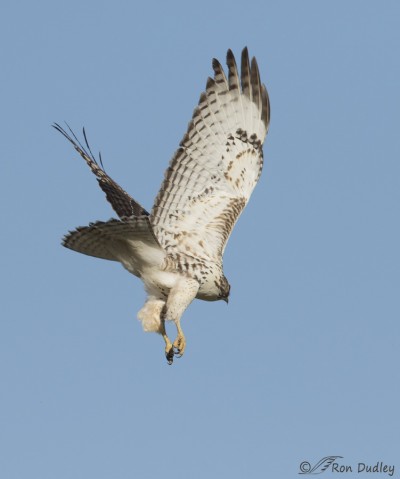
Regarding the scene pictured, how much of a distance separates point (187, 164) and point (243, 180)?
65cm

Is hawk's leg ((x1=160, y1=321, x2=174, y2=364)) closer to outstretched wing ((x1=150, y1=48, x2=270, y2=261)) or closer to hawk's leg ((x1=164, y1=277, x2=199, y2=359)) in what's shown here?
hawk's leg ((x1=164, y1=277, x2=199, y2=359))

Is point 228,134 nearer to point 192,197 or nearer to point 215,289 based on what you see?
point 192,197

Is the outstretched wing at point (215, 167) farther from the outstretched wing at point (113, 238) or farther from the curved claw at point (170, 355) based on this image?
the curved claw at point (170, 355)

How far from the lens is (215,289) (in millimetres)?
7996

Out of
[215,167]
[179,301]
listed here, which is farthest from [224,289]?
[215,167]

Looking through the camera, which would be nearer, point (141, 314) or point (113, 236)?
point (113, 236)

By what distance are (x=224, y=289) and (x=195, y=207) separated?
0.84m

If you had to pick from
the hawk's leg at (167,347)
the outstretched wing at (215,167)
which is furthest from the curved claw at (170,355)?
the outstretched wing at (215,167)

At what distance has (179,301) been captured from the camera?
7613 mm

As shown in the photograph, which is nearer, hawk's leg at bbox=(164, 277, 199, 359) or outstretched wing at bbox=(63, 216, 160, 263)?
outstretched wing at bbox=(63, 216, 160, 263)

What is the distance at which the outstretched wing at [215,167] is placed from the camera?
795 cm

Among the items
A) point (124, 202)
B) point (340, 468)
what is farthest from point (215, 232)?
point (340, 468)

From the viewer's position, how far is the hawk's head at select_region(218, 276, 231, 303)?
8.02 metres

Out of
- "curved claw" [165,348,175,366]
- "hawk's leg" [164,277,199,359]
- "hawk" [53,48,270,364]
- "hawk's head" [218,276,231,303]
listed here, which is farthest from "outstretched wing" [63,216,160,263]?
"curved claw" [165,348,175,366]
